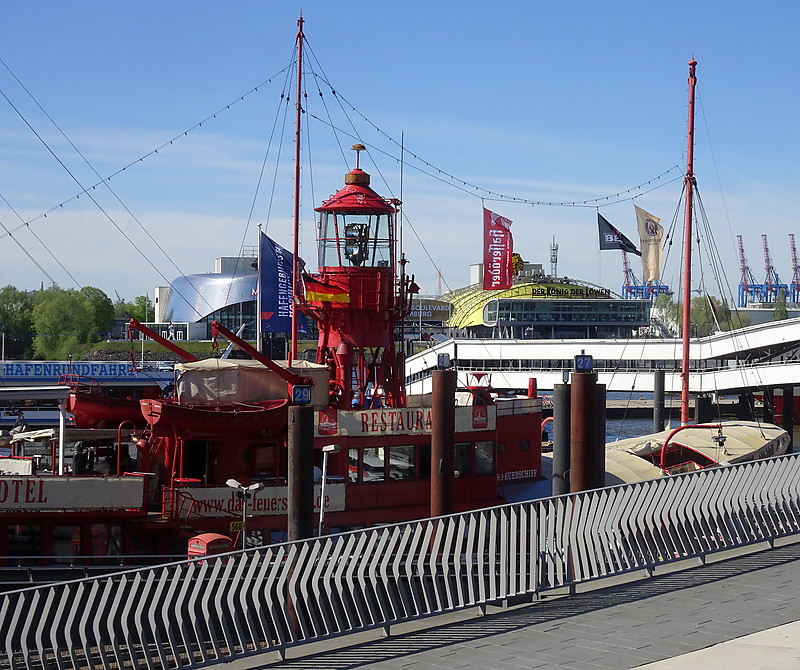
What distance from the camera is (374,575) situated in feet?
44.1

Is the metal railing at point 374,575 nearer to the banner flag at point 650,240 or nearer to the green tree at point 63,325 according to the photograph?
the banner flag at point 650,240

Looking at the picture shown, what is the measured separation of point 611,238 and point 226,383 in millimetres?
36177

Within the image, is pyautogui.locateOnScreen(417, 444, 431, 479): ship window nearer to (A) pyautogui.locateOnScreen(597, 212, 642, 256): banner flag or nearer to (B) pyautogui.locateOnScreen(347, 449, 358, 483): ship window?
(B) pyautogui.locateOnScreen(347, 449, 358, 483): ship window

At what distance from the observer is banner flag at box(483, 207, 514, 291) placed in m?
42.4

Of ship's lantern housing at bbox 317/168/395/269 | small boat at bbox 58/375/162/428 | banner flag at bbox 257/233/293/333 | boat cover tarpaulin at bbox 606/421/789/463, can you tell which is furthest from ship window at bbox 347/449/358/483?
banner flag at bbox 257/233/293/333

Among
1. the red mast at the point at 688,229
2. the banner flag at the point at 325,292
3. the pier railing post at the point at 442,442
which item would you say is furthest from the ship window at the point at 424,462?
the red mast at the point at 688,229

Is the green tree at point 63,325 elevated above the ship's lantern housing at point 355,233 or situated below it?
above

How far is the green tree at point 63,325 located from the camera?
117225 millimetres

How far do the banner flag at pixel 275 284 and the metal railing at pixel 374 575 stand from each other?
2559cm

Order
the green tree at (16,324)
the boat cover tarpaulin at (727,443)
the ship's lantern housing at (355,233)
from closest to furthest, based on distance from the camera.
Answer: the ship's lantern housing at (355,233)
the boat cover tarpaulin at (727,443)
the green tree at (16,324)

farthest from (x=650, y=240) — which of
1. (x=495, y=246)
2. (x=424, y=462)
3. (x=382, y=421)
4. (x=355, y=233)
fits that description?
(x=382, y=421)

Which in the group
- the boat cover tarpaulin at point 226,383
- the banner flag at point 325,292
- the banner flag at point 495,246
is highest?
the banner flag at point 495,246

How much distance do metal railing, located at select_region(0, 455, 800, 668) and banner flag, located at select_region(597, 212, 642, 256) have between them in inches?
1492

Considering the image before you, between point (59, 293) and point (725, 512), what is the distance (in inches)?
4838
